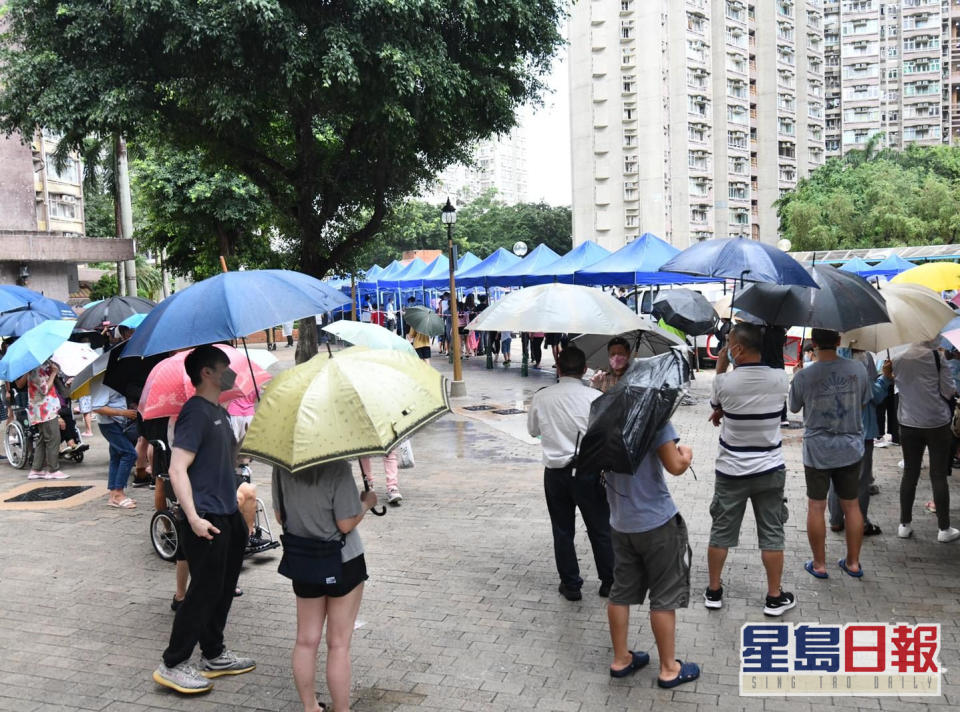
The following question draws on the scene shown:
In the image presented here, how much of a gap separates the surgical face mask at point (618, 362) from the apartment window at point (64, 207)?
153 ft

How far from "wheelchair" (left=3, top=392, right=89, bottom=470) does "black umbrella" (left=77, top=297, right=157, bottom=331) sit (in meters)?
1.19

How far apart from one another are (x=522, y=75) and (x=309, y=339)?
641 centimetres

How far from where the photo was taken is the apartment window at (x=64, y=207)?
1805 inches

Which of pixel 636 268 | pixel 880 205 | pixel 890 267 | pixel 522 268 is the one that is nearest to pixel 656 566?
pixel 636 268

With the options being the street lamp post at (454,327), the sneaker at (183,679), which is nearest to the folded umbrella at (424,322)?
the street lamp post at (454,327)

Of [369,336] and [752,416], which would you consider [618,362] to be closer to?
[752,416]

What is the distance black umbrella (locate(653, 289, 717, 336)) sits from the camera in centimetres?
1342

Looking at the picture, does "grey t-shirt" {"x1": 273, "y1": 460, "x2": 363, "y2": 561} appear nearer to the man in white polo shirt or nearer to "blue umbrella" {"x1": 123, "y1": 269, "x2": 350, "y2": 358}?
"blue umbrella" {"x1": 123, "y1": 269, "x2": 350, "y2": 358}

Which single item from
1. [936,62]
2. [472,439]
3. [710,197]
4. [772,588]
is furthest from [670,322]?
[936,62]

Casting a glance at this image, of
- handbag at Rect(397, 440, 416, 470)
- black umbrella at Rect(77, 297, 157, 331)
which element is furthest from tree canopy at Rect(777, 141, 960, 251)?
black umbrella at Rect(77, 297, 157, 331)

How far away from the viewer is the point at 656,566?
432cm

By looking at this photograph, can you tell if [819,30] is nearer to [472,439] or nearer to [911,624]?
[472,439]

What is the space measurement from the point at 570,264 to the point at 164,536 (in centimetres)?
1334

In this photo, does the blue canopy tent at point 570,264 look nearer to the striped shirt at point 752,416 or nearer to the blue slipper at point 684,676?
the striped shirt at point 752,416
